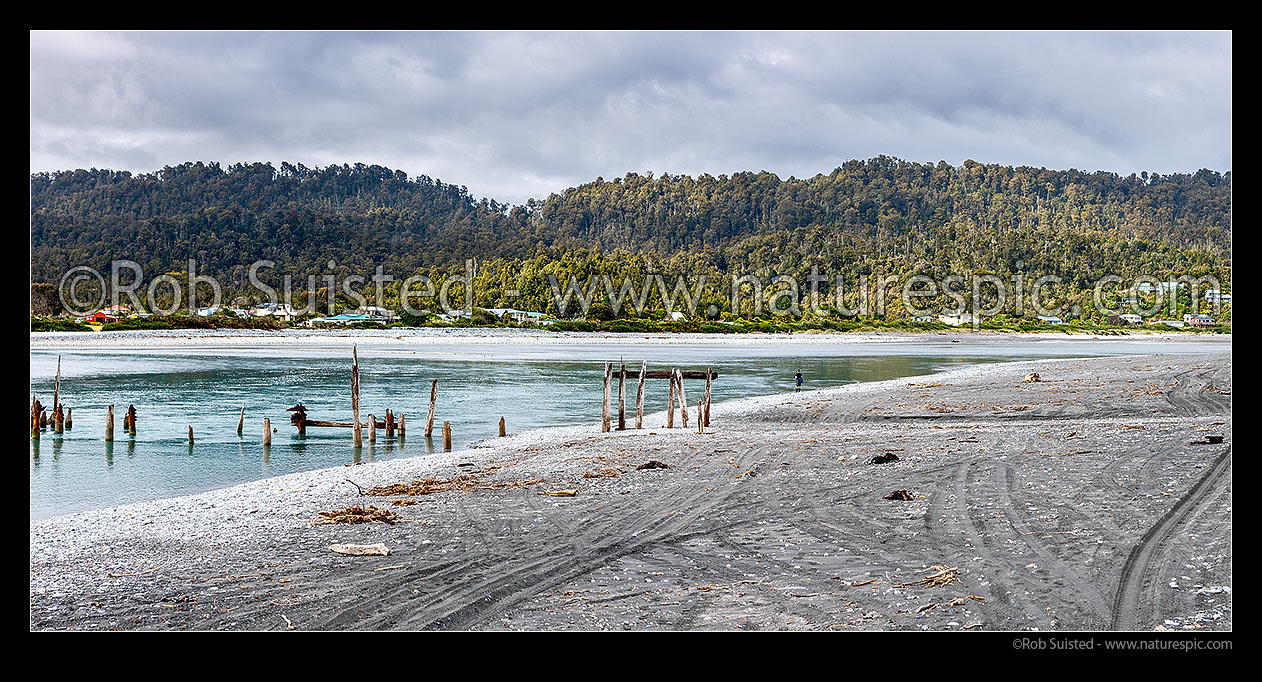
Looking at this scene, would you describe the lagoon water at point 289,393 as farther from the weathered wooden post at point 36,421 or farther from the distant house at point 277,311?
the distant house at point 277,311

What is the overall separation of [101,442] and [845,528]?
17576 mm

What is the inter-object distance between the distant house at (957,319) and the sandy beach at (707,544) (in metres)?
97.0

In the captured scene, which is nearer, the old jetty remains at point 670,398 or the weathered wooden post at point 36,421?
the old jetty remains at point 670,398

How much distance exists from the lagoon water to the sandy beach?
316 centimetres

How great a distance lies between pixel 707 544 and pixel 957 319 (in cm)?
11023

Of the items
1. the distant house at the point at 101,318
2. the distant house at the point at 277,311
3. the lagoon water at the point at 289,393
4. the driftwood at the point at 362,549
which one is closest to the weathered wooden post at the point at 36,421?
the lagoon water at the point at 289,393

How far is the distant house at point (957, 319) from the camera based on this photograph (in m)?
107

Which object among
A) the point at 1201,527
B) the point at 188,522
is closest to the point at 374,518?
the point at 188,522

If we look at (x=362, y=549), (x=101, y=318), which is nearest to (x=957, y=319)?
(x=101, y=318)

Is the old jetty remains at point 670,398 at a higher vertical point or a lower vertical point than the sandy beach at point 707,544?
higher

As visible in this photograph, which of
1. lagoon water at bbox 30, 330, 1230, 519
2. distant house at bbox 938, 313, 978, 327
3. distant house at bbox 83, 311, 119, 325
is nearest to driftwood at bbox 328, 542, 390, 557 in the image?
lagoon water at bbox 30, 330, 1230, 519

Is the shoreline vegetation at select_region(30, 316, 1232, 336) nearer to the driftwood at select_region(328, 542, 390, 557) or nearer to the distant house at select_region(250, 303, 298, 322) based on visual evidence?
the distant house at select_region(250, 303, 298, 322)

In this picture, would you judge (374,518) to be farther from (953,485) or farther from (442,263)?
(442,263)

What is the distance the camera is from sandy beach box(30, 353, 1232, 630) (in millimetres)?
6445
